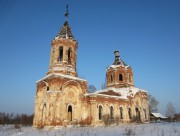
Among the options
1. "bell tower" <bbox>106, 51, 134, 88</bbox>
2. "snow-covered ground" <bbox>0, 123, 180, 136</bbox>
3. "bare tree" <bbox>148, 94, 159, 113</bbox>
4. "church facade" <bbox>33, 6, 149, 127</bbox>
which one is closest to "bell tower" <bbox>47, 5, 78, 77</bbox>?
"church facade" <bbox>33, 6, 149, 127</bbox>

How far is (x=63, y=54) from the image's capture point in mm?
20656

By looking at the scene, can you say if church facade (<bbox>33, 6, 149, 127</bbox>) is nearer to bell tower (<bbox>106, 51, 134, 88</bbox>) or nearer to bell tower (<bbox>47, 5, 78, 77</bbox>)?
bell tower (<bbox>47, 5, 78, 77</bbox>)

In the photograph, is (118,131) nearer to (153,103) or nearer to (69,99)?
(69,99)

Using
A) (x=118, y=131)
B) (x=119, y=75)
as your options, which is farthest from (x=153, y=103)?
(x=118, y=131)

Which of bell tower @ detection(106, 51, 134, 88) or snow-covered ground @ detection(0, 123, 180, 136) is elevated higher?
bell tower @ detection(106, 51, 134, 88)

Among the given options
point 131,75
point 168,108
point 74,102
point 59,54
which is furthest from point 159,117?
point 59,54

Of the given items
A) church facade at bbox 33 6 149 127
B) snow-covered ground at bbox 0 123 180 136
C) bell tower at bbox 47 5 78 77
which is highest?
bell tower at bbox 47 5 78 77

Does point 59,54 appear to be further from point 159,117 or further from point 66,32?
point 159,117

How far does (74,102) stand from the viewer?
19.6 meters

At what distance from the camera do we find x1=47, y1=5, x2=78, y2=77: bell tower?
2019 centimetres

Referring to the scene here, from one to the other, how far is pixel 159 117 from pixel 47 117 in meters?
28.9

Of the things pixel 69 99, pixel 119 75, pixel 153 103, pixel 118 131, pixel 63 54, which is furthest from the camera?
pixel 153 103

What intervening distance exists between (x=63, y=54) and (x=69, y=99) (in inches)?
214

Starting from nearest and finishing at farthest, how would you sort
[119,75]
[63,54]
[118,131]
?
[118,131], [63,54], [119,75]
